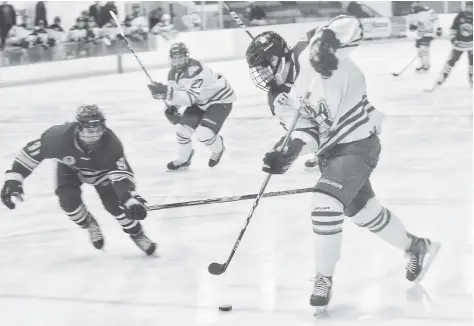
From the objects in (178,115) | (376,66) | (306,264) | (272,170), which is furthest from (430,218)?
(376,66)

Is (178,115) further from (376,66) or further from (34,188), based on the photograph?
(376,66)

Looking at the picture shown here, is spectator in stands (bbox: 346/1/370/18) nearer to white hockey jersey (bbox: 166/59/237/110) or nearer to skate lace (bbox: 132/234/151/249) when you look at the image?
white hockey jersey (bbox: 166/59/237/110)

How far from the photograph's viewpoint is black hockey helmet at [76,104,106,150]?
3156 mm

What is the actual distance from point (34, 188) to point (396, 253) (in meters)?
2.26

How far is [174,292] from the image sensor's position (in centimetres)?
306

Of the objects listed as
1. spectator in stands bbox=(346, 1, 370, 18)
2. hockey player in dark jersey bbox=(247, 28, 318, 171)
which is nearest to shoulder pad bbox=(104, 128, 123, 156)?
hockey player in dark jersey bbox=(247, 28, 318, 171)

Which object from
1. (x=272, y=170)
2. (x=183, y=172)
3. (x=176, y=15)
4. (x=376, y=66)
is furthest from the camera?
(x=176, y=15)

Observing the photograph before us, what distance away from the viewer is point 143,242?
11.5 feet

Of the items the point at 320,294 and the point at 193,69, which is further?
the point at 193,69

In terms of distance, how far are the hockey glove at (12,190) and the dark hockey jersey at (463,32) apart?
657 cm

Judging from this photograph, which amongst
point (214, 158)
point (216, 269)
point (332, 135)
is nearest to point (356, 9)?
point (214, 158)

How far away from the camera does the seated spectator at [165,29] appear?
43.1 ft

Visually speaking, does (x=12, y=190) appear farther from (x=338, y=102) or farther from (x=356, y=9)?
(x=356, y=9)

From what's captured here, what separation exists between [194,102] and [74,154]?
2136mm
